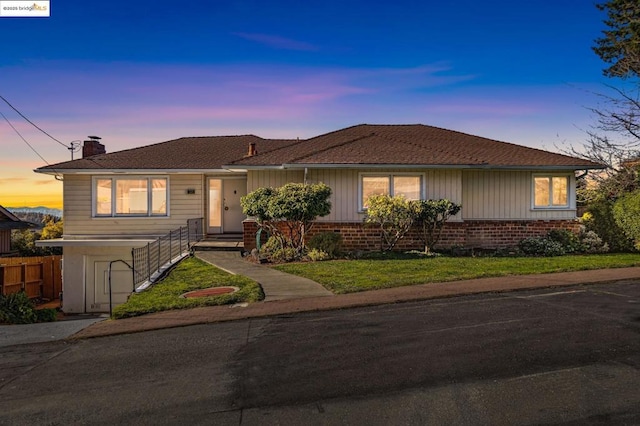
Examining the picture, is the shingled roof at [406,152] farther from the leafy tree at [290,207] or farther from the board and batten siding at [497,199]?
the leafy tree at [290,207]

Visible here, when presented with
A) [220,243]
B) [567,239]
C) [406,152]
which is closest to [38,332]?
[220,243]

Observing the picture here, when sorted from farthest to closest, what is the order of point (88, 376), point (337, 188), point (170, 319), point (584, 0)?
point (584, 0)
point (337, 188)
point (170, 319)
point (88, 376)

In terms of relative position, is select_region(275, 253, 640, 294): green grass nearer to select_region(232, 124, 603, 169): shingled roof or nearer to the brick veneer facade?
the brick veneer facade

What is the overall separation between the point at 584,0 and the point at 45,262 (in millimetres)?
26634

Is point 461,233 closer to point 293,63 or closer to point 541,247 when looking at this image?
point 541,247

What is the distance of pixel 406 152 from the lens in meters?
17.0

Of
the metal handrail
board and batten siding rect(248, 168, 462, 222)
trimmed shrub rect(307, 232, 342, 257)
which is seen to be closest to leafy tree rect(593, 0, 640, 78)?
board and batten siding rect(248, 168, 462, 222)

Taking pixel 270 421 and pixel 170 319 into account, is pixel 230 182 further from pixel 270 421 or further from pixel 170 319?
pixel 270 421

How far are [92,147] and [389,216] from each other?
563 inches

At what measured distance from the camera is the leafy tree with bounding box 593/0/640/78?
23284mm

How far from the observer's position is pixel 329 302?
9023mm

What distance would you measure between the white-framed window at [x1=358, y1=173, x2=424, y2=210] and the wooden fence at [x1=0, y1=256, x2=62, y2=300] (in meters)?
14.0

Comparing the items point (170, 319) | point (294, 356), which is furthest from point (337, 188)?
point (294, 356)

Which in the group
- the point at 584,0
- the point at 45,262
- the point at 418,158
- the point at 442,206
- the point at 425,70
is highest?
the point at 584,0
